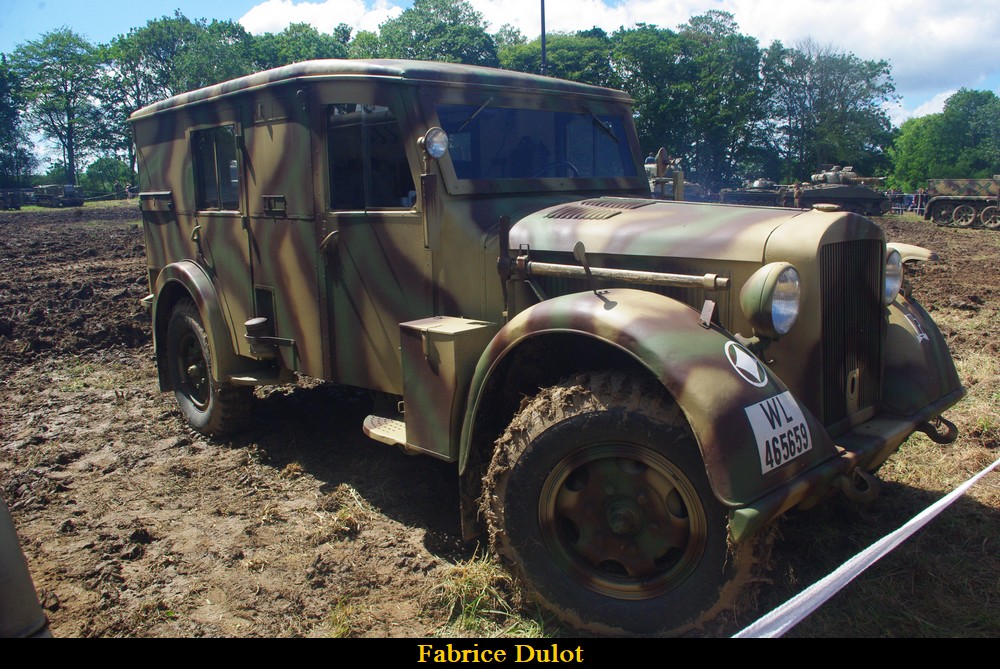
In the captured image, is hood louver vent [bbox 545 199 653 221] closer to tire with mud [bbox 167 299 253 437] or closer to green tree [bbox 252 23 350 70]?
tire with mud [bbox 167 299 253 437]

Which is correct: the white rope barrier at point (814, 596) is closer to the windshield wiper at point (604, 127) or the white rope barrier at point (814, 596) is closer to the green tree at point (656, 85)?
the windshield wiper at point (604, 127)

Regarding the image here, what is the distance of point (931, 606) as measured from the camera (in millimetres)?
3125

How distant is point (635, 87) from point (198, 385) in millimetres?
40455

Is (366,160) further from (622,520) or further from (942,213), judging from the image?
(942,213)

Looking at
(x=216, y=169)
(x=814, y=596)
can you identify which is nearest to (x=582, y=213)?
(x=814, y=596)

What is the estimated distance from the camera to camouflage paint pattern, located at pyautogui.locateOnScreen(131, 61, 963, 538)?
2.77 metres

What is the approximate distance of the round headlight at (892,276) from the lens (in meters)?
3.59

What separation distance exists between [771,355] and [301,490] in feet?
8.78

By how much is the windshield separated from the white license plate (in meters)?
1.83

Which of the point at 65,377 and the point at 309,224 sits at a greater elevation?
the point at 309,224

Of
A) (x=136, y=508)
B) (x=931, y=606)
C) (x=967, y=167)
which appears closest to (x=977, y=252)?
(x=931, y=606)

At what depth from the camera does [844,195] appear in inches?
1060

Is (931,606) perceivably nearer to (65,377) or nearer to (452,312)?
(452,312)

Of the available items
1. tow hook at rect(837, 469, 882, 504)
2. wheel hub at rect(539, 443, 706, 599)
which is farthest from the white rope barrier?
wheel hub at rect(539, 443, 706, 599)
